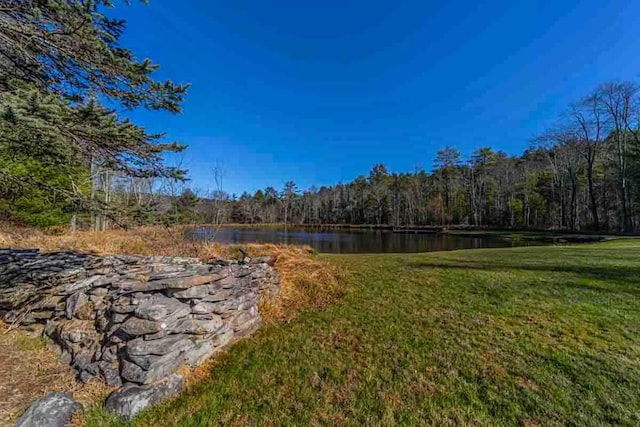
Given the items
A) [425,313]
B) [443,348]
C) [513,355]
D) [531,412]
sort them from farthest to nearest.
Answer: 1. [425,313]
2. [443,348]
3. [513,355]
4. [531,412]

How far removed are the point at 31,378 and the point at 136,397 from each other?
1244 millimetres

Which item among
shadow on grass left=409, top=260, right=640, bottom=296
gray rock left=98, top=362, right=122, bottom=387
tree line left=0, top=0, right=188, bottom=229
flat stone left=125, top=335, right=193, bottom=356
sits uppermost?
tree line left=0, top=0, right=188, bottom=229

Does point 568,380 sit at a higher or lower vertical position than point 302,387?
higher

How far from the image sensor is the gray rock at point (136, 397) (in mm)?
2318

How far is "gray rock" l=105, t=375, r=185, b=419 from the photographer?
7.61ft

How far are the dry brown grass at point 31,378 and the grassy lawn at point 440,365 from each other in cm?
44

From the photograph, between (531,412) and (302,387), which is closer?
(531,412)

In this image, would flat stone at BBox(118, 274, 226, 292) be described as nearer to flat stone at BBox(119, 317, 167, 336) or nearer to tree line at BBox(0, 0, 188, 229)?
flat stone at BBox(119, 317, 167, 336)

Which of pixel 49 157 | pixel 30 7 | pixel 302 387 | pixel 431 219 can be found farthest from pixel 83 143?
pixel 431 219

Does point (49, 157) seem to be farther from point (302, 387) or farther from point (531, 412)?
point (531, 412)

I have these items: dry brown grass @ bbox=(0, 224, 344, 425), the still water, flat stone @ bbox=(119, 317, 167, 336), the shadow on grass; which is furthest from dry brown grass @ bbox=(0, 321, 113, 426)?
the shadow on grass

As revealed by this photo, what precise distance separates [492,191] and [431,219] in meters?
9.74

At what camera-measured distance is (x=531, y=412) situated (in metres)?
2.17

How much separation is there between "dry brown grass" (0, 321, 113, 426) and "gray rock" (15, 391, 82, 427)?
0.14 m
